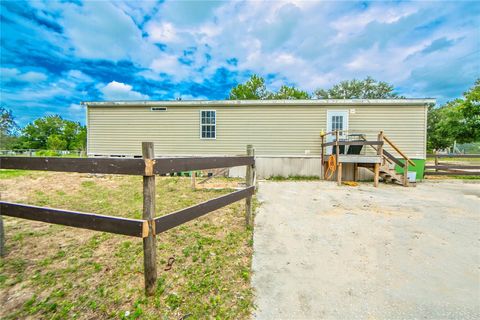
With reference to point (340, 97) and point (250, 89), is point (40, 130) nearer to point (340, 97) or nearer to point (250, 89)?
point (250, 89)

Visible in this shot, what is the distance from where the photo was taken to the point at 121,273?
2168 mm

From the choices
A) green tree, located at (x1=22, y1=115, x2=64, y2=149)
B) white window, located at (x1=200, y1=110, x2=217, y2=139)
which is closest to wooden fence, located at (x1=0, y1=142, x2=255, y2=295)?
white window, located at (x1=200, y1=110, x2=217, y2=139)

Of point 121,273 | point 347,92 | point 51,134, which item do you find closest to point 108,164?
point 121,273

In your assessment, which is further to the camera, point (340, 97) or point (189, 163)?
point (340, 97)

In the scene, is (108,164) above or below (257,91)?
below

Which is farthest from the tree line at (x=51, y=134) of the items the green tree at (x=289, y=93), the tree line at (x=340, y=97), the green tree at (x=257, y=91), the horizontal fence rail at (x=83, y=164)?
the horizontal fence rail at (x=83, y=164)

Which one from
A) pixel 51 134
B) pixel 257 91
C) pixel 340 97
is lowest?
pixel 51 134

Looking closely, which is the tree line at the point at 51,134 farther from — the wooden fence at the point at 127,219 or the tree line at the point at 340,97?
the wooden fence at the point at 127,219

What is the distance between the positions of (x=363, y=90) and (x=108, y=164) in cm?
4069

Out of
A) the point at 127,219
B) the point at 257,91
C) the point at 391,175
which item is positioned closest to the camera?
the point at 127,219

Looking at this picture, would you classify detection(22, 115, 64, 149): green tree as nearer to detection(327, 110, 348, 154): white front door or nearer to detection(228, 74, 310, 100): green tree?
detection(228, 74, 310, 100): green tree

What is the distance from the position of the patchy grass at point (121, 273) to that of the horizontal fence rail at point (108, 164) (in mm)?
1150

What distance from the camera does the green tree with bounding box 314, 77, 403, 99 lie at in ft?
107

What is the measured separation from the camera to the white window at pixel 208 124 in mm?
9727
